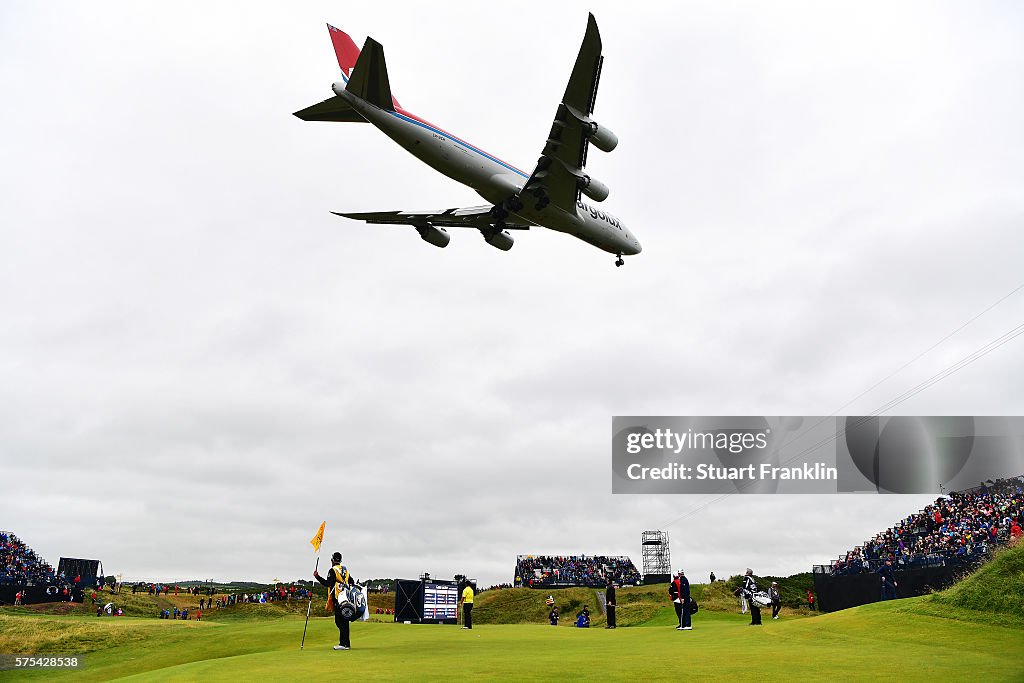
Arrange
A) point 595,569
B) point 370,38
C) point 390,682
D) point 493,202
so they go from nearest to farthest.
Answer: point 390,682 < point 370,38 < point 493,202 < point 595,569

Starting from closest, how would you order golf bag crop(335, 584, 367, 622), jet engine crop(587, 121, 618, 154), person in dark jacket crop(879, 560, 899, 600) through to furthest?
golf bag crop(335, 584, 367, 622) → jet engine crop(587, 121, 618, 154) → person in dark jacket crop(879, 560, 899, 600)

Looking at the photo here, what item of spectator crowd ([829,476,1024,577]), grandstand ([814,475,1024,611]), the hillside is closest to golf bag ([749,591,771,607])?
the hillside

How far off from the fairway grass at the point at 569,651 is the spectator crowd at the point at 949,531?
16482 millimetres

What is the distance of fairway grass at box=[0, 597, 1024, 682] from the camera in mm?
11953

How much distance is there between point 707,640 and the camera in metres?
18.4

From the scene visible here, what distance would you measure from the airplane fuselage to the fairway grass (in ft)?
54.1

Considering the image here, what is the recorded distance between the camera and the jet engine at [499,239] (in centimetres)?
3369

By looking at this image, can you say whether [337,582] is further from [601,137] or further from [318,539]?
[601,137]

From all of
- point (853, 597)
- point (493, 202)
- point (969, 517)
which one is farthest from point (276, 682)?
point (969, 517)

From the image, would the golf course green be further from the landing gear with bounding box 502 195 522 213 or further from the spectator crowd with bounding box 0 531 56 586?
the spectator crowd with bounding box 0 531 56 586

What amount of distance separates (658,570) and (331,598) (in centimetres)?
5057

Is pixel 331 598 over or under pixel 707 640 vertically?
over

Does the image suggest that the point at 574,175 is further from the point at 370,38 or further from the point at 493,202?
the point at 370,38

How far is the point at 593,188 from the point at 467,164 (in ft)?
17.1
